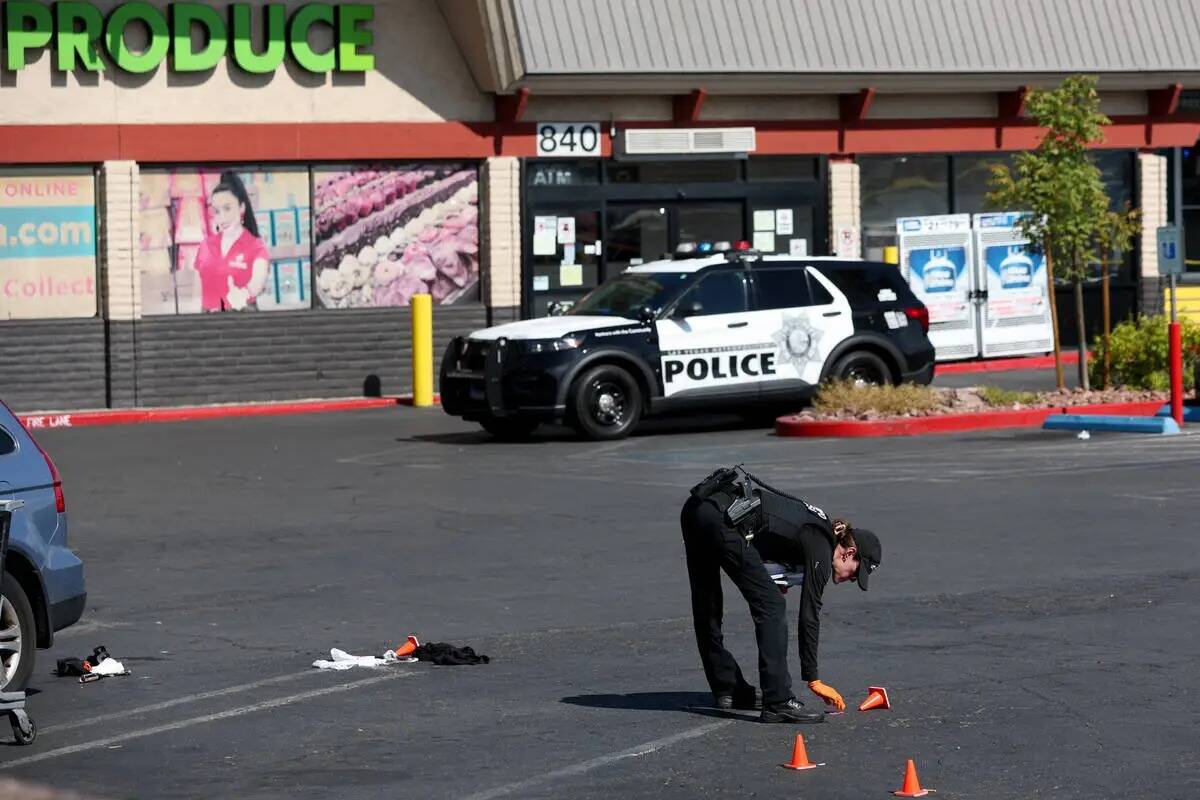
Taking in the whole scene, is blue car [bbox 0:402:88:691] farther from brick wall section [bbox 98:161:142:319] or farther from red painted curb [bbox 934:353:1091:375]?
red painted curb [bbox 934:353:1091:375]

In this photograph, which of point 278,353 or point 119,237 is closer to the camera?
point 119,237

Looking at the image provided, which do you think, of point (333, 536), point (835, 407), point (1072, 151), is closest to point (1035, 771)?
point (333, 536)

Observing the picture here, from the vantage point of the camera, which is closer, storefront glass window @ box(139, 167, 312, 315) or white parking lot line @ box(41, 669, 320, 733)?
white parking lot line @ box(41, 669, 320, 733)

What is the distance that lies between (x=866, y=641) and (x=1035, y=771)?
2971mm

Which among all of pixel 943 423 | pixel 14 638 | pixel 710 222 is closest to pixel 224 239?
pixel 710 222

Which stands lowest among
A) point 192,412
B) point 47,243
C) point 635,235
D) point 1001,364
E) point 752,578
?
point 752,578

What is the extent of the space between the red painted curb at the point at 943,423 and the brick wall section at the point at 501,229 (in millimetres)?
7536

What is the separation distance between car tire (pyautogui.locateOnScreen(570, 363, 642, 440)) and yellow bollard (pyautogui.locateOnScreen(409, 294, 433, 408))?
19.1 feet

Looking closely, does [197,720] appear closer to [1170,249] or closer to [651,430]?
[651,430]

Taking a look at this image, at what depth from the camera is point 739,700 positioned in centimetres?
944

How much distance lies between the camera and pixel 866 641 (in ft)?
36.8

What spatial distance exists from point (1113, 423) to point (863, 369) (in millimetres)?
3263

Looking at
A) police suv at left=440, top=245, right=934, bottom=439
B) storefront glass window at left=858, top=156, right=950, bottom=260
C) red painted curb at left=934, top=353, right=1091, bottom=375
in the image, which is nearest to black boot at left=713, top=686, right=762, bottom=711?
police suv at left=440, top=245, right=934, bottom=439

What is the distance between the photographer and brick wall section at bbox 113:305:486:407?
1086 inches
